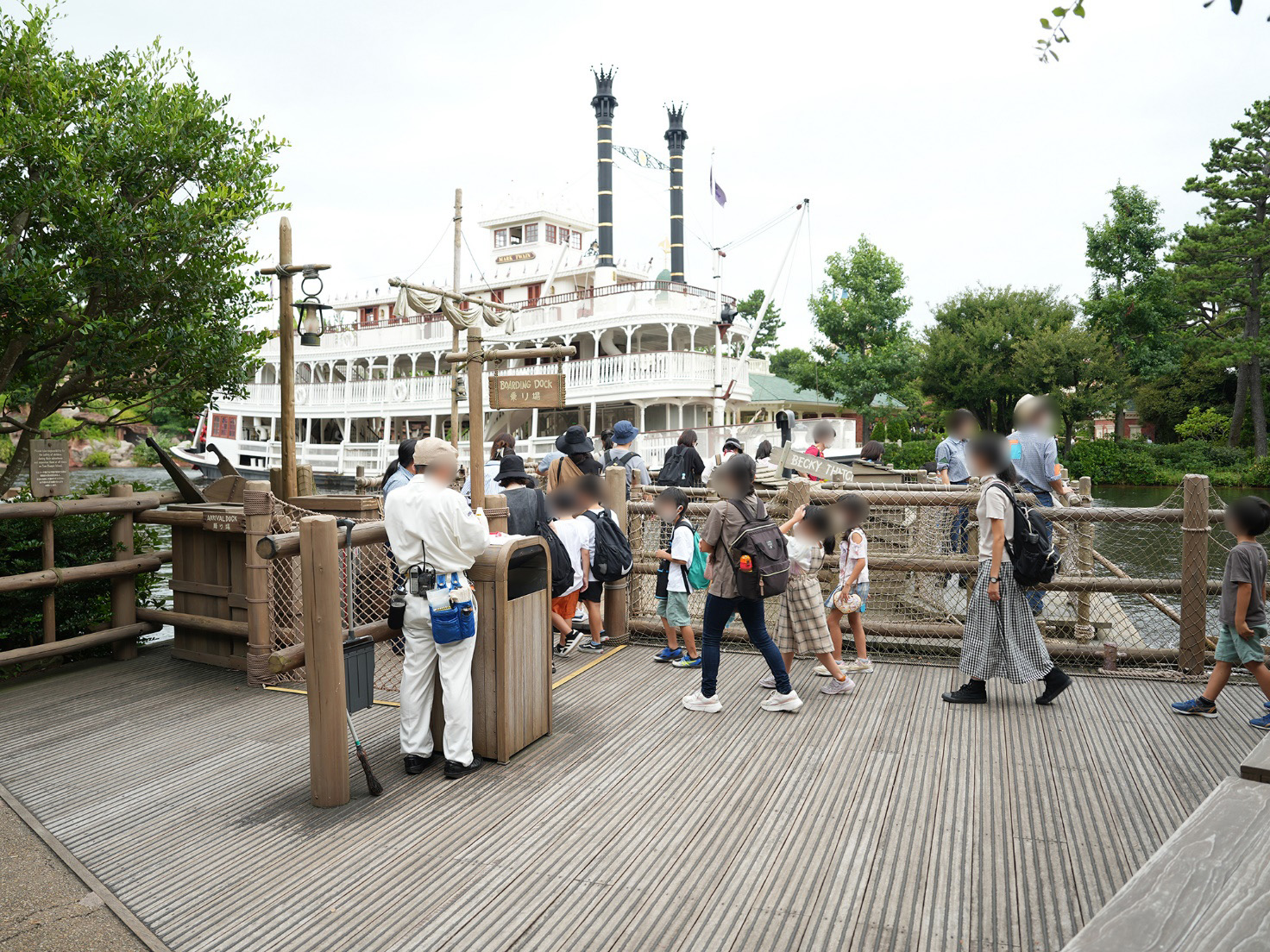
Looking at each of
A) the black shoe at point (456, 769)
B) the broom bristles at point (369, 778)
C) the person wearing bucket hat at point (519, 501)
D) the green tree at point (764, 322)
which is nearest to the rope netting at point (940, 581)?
the person wearing bucket hat at point (519, 501)

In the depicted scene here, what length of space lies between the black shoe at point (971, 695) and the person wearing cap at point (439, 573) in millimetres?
3024

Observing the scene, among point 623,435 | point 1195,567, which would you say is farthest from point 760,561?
point 623,435

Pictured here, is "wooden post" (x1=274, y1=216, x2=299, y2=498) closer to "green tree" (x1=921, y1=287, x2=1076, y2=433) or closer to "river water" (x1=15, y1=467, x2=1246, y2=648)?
"river water" (x1=15, y1=467, x2=1246, y2=648)

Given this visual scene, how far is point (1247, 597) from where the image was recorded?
181 inches

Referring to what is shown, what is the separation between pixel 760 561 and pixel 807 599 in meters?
0.76

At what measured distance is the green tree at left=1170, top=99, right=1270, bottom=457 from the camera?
31484 mm

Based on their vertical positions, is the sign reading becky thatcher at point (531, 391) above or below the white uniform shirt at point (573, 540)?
above

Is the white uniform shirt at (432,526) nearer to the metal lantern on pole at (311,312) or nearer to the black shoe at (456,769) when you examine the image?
the black shoe at (456,769)

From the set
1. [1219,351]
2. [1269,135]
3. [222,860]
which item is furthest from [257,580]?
[1269,135]

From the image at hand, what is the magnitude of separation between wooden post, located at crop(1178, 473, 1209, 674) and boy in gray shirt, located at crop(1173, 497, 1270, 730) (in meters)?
0.86

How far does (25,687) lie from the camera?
5.88m

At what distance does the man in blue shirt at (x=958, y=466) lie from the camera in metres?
6.80

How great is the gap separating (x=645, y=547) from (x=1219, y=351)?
114ft

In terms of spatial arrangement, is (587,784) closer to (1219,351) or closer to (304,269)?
(304,269)
